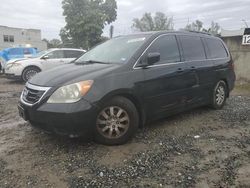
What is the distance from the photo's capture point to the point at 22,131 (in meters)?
4.96

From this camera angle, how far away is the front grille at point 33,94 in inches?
153

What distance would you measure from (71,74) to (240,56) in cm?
839

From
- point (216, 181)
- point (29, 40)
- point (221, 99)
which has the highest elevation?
point (29, 40)

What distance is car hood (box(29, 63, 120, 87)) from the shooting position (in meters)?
3.94

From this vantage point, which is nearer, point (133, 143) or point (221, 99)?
point (133, 143)

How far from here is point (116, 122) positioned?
4.09m

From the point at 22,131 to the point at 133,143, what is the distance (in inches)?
81.5

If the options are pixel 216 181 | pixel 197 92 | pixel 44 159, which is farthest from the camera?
pixel 197 92

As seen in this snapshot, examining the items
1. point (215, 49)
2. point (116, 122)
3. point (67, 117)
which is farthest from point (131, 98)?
point (215, 49)

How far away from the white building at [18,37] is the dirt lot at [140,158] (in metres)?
34.6

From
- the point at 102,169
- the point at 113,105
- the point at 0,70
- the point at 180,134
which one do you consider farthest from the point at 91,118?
the point at 0,70

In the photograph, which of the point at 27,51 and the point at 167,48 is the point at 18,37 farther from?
the point at 167,48

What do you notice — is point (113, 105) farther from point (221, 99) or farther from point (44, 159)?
point (221, 99)

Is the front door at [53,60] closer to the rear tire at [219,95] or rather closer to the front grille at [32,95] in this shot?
the rear tire at [219,95]
